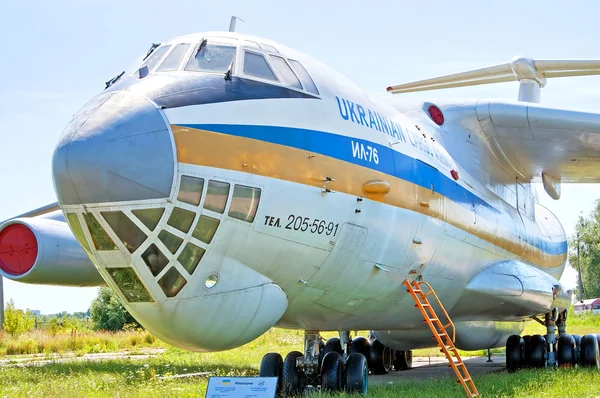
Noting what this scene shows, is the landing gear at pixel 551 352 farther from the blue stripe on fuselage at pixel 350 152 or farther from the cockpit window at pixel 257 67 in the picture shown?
the cockpit window at pixel 257 67

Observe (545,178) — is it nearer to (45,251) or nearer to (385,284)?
(385,284)

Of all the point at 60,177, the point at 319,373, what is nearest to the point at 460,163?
the point at 319,373

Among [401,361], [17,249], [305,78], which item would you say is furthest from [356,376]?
[401,361]

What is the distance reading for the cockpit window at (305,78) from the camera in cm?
665

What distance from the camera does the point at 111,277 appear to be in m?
5.57

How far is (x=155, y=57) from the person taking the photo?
21.0 ft

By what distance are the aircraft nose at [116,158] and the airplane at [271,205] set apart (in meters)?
0.01

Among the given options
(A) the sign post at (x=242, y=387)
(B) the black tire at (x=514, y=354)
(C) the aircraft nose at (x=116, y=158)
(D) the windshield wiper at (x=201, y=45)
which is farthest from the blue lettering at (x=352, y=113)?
(B) the black tire at (x=514, y=354)

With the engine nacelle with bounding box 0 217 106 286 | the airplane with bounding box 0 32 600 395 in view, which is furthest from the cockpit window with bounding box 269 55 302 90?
the engine nacelle with bounding box 0 217 106 286

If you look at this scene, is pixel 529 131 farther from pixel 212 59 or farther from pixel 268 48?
pixel 212 59

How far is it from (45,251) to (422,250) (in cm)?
588

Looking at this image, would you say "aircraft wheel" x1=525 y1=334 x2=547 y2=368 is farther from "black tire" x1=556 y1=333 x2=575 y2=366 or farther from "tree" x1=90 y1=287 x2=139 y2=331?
"tree" x1=90 y1=287 x2=139 y2=331

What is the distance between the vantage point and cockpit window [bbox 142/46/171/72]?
20.5 ft

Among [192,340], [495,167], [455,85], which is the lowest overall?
[192,340]
